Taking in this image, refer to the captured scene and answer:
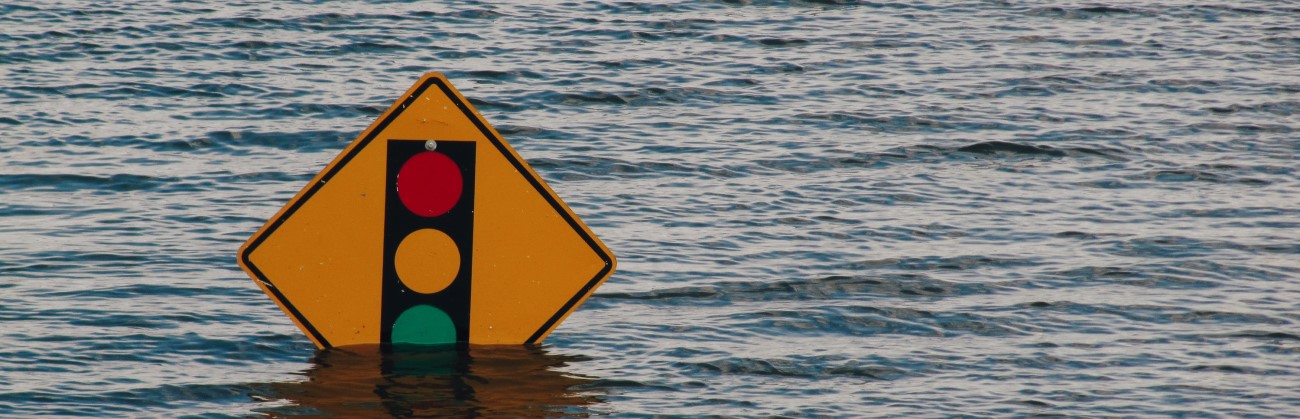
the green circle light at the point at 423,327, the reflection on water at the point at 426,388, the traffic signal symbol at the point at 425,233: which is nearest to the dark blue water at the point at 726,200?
the reflection on water at the point at 426,388

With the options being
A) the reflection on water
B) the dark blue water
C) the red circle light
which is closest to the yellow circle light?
the red circle light

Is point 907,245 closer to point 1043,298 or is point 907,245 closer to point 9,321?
point 1043,298

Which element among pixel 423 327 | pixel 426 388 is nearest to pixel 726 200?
pixel 426 388

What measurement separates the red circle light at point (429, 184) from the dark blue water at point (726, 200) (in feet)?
2.79

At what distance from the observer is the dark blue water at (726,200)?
24.5 ft

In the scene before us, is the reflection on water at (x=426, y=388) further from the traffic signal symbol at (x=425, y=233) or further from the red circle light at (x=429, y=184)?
the red circle light at (x=429, y=184)

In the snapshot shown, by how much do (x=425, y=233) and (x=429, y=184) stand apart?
0.68 feet

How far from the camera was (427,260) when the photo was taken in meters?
6.59

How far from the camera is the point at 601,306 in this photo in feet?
29.8

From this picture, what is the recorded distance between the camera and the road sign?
6.52m

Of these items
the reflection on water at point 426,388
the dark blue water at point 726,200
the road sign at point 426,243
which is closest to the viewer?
the road sign at point 426,243

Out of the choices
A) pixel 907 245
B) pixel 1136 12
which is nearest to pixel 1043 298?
pixel 907 245

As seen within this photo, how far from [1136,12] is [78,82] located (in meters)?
15.9

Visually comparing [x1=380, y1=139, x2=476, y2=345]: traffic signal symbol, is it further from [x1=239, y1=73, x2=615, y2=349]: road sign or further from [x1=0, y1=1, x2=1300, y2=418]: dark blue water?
[x1=0, y1=1, x2=1300, y2=418]: dark blue water
